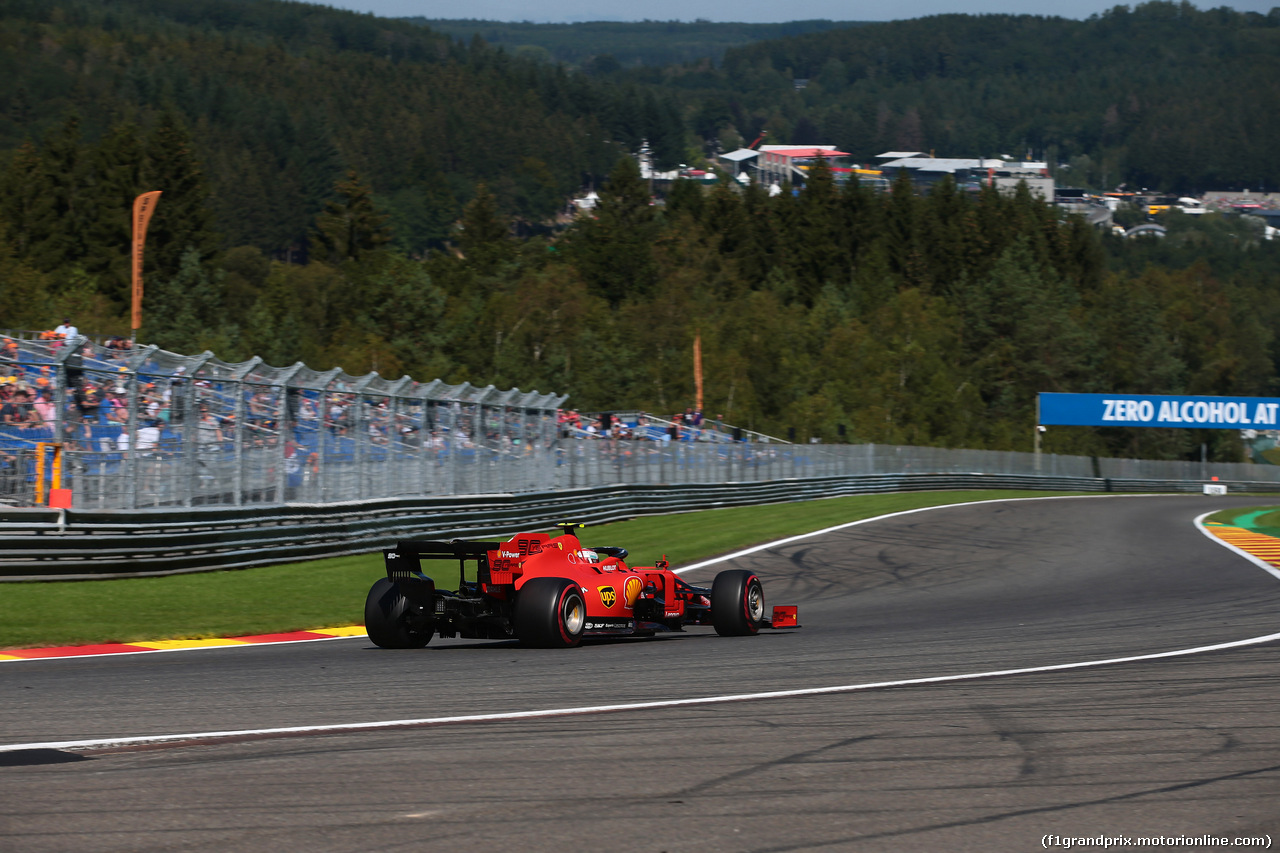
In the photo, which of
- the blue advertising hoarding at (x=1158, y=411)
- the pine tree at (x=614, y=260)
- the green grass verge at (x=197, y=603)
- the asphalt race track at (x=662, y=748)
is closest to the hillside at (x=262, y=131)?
the pine tree at (x=614, y=260)

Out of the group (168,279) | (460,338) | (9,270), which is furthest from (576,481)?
(168,279)

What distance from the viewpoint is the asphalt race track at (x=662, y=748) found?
484 cm

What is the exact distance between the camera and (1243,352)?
14112 centimetres

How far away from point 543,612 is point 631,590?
3.81 ft

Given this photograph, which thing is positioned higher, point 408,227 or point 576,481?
point 408,227

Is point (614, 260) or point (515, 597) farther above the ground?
point (614, 260)

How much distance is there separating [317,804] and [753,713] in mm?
2767

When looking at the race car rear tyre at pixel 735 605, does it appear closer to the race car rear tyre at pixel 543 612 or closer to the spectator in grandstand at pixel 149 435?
the race car rear tyre at pixel 543 612

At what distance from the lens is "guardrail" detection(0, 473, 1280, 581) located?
13641 mm

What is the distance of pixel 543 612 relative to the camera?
1004cm

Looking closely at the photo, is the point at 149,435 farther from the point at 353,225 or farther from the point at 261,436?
the point at 353,225

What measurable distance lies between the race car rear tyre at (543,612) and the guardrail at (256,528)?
20.1 feet

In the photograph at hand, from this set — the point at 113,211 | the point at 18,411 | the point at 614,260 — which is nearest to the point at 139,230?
the point at 18,411

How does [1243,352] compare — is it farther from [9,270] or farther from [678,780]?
[678,780]
